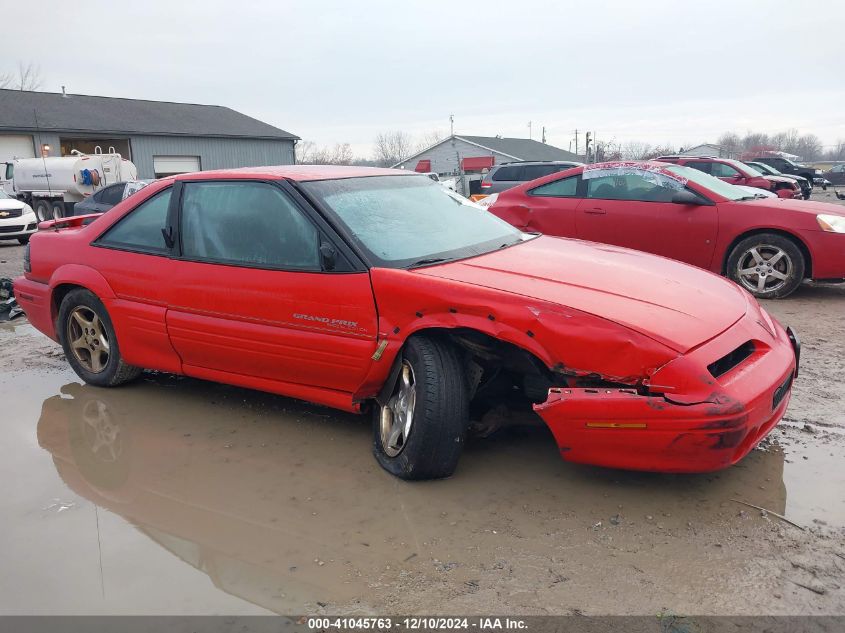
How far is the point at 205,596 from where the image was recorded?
253 centimetres

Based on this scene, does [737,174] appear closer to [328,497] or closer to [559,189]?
[559,189]

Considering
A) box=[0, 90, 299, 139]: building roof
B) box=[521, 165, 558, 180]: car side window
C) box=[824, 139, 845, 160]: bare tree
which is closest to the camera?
box=[521, 165, 558, 180]: car side window

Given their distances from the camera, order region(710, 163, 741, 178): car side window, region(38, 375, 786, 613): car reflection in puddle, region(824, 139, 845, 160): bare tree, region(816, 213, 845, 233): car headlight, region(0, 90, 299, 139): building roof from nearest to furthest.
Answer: region(38, 375, 786, 613): car reflection in puddle → region(816, 213, 845, 233): car headlight → region(710, 163, 741, 178): car side window → region(0, 90, 299, 139): building roof → region(824, 139, 845, 160): bare tree

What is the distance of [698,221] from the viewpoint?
7.05m

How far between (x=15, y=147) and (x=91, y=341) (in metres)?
29.5

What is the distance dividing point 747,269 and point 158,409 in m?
5.73

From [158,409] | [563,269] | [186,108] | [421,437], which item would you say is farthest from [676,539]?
[186,108]

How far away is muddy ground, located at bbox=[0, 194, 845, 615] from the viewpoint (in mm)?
2480

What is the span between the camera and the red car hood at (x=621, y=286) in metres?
2.97

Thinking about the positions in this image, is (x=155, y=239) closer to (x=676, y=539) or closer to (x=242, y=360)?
(x=242, y=360)

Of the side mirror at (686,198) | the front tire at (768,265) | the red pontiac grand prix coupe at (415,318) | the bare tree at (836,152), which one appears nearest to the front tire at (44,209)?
the red pontiac grand prix coupe at (415,318)

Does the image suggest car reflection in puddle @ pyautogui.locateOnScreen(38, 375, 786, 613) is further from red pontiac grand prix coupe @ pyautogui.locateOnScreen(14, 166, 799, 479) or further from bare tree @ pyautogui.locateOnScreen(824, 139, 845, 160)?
bare tree @ pyautogui.locateOnScreen(824, 139, 845, 160)

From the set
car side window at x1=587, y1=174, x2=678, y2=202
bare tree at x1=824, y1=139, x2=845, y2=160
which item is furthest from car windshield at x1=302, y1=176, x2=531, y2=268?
bare tree at x1=824, y1=139, x2=845, y2=160

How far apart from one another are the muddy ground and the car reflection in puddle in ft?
0.04
